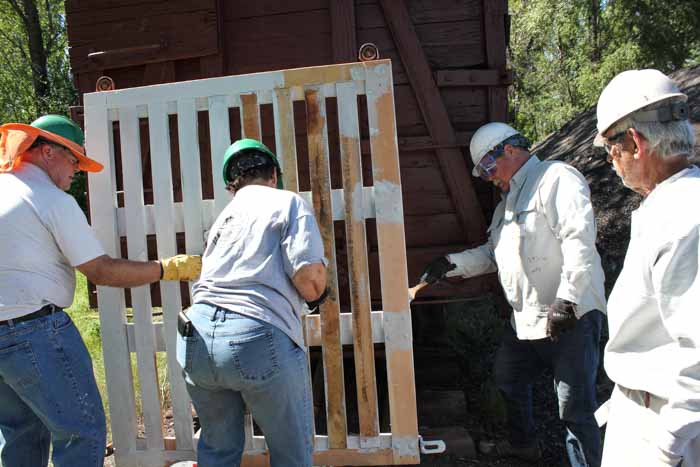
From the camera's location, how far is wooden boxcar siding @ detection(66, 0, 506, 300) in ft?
12.4

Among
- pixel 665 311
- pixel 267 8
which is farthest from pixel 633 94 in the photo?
pixel 267 8

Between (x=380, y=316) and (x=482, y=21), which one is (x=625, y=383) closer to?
(x=380, y=316)

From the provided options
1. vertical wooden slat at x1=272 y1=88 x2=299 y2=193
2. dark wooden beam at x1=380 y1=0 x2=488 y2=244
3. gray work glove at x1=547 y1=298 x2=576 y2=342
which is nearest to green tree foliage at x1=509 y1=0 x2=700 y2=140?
dark wooden beam at x1=380 y1=0 x2=488 y2=244

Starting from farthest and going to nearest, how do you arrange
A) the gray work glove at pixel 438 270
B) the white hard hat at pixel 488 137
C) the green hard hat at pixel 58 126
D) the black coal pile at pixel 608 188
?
the black coal pile at pixel 608 188, the gray work glove at pixel 438 270, the white hard hat at pixel 488 137, the green hard hat at pixel 58 126

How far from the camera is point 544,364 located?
351cm

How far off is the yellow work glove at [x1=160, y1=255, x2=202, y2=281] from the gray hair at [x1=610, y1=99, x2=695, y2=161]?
77.5 inches

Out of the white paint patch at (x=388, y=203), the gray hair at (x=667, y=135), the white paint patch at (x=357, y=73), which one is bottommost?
the white paint patch at (x=388, y=203)

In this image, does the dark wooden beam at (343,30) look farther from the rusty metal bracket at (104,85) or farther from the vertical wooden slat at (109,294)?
the vertical wooden slat at (109,294)

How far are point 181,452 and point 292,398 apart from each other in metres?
1.09

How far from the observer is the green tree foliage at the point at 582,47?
13.7 metres

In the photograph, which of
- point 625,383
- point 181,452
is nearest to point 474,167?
point 625,383

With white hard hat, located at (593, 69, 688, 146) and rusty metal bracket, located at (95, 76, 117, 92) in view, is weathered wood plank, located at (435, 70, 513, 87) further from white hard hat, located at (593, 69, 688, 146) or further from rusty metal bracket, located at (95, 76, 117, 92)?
rusty metal bracket, located at (95, 76, 117, 92)

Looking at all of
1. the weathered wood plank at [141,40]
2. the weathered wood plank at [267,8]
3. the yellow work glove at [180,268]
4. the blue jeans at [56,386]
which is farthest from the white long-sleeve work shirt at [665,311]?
the weathered wood plank at [141,40]

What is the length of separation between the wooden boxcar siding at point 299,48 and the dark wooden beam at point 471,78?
0.16ft
